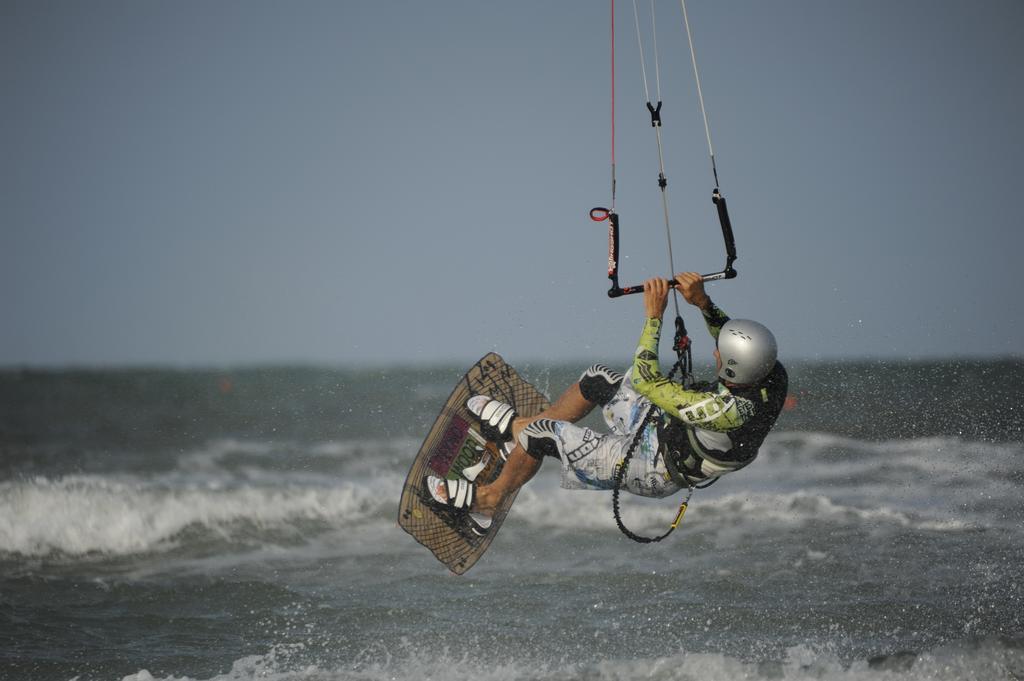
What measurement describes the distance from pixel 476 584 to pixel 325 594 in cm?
134

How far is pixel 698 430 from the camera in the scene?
5605 millimetres

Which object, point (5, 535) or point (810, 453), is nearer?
point (5, 535)

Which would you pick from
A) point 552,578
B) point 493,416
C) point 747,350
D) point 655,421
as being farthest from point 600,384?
point 552,578

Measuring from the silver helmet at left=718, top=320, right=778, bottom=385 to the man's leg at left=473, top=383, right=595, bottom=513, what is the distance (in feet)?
3.77

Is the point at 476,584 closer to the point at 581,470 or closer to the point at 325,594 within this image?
the point at 325,594

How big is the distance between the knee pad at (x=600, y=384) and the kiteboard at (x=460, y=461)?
2.75 ft

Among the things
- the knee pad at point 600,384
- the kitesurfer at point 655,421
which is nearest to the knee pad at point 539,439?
the kitesurfer at point 655,421

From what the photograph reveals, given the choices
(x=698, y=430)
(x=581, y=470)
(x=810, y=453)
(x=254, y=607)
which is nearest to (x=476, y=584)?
(x=254, y=607)

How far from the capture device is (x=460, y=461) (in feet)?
22.8

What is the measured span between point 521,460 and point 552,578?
2.77 metres

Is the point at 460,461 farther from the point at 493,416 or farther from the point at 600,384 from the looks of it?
the point at 600,384

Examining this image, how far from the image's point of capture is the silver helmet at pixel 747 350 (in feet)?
17.1

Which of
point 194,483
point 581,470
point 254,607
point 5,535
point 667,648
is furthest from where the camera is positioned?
point 194,483

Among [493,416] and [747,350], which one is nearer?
[747,350]
